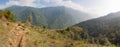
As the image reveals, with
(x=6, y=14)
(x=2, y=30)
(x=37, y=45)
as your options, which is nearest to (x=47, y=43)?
(x=37, y=45)

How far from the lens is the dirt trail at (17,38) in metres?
38.8

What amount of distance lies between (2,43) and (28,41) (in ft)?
26.4

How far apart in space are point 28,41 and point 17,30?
3.30 m

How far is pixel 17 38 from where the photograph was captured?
136 feet

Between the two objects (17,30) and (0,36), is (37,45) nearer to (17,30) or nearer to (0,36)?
(17,30)

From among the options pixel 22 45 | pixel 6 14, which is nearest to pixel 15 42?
pixel 22 45

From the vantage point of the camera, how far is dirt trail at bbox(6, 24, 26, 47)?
38.8m

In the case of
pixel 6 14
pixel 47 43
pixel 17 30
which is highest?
pixel 6 14

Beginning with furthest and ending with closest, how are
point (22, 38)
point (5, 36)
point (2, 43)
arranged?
point (22, 38)
point (5, 36)
point (2, 43)

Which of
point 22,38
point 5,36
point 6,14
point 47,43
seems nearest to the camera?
point 5,36

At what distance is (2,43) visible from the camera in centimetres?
3641

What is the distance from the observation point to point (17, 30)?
44.1 m

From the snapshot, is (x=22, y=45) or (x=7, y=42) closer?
(x=7, y=42)

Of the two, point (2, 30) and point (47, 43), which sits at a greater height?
point (2, 30)
